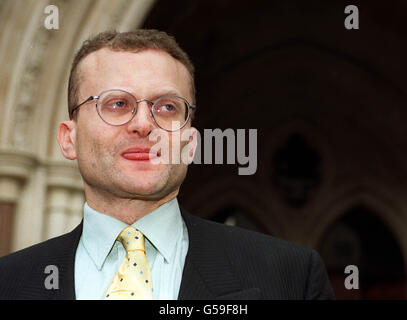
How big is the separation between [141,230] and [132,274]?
94 mm

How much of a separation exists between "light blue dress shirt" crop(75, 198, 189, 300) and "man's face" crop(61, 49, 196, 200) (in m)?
0.06

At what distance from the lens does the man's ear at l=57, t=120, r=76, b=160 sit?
1.33 m

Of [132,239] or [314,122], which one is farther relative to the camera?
[314,122]

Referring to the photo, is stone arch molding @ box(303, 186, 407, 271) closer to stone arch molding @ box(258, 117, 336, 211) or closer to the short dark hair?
stone arch molding @ box(258, 117, 336, 211)

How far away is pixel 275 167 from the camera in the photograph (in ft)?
26.8

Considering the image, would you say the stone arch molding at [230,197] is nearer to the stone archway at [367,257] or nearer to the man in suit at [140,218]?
the stone archway at [367,257]

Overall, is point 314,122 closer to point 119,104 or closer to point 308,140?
point 308,140

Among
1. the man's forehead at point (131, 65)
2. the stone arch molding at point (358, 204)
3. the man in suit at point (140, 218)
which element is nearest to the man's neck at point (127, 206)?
the man in suit at point (140, 218)

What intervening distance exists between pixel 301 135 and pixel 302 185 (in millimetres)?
664

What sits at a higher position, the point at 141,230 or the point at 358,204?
the point at 358,204

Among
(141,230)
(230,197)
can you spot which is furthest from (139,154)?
(230,197)

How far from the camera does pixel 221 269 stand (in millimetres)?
1243

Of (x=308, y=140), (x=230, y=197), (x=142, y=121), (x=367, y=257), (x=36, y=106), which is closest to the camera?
(x=142, y=121)

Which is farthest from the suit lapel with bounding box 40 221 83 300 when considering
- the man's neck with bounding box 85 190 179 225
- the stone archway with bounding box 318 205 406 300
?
A: the stone archway with bounding box 318 205 406 300
